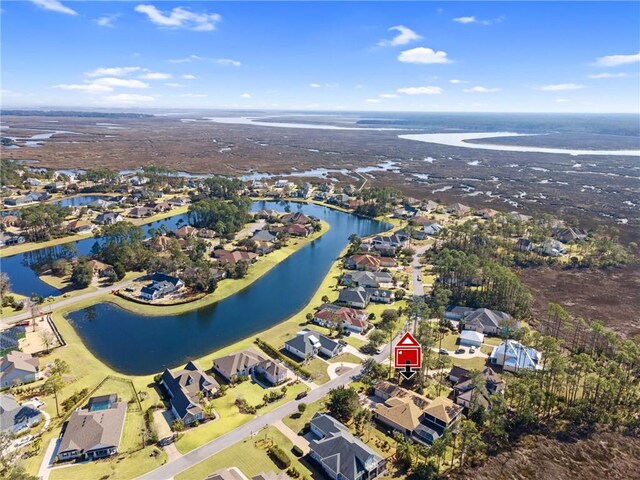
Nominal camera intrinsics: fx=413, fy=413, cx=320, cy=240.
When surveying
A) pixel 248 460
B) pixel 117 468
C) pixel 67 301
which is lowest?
pixel 117 468

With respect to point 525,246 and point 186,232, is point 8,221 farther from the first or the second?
point 525,246

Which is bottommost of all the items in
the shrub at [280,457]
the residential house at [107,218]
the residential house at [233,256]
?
the shrub at [280,457]

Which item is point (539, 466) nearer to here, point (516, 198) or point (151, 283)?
point (151, 283)

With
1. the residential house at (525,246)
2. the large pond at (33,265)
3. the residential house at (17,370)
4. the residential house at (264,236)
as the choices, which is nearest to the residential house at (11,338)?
the residential house at (17,370)

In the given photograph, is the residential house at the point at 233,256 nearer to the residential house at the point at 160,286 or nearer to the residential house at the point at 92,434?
the residential house at the point at 160,286

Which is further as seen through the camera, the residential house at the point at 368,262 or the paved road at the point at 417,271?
the residential house at the point at 368,262

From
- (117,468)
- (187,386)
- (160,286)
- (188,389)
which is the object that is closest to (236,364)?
(187,386)

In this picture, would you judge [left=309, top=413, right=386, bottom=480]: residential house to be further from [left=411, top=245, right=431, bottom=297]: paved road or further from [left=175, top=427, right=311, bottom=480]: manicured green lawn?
[left=411, top=245, right=431, bottom=297]: paved road
